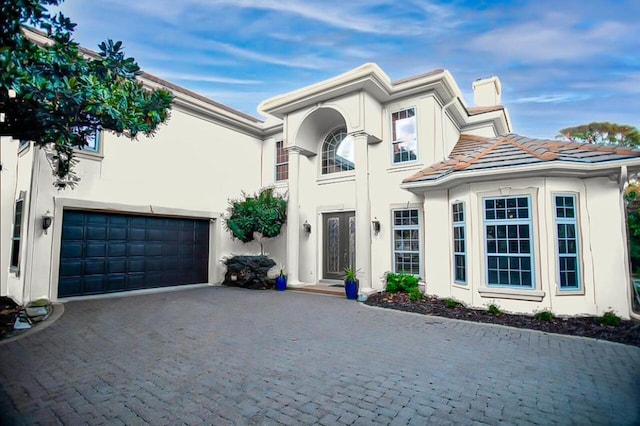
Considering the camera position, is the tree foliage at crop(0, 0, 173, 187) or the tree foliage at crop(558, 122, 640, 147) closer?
the tree foliage at crop(0, 0, 173, 187)

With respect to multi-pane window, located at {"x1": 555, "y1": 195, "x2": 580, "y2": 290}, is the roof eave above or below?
above

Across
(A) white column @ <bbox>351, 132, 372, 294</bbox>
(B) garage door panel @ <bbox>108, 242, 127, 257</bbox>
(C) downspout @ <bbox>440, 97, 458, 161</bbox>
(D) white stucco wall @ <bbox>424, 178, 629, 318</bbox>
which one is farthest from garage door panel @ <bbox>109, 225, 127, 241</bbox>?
(C) downspout @ <bbox>440, 97, 458, 161</bbox>

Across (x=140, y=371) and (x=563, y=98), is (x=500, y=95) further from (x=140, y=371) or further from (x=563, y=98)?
(x=140, y=371)

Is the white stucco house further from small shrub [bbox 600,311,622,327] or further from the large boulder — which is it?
the large boulder

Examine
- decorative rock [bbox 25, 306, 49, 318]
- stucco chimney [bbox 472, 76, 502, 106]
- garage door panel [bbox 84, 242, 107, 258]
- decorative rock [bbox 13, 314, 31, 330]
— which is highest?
stucco chimney [bbox 472, 76, 502, 106]

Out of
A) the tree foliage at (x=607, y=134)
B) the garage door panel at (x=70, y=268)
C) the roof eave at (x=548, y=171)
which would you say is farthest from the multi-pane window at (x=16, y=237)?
the tree foliage at (x=607, y=134)

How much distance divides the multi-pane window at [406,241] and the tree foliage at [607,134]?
16.9m

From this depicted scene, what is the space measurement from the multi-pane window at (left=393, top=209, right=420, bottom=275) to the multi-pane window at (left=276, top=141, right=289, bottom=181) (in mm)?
5004

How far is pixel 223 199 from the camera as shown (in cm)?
1223

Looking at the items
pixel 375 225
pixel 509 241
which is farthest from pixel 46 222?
pixel 509 241

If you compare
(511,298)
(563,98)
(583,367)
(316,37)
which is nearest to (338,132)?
(316,37)

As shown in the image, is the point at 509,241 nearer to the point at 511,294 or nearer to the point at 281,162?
the point at 511,294

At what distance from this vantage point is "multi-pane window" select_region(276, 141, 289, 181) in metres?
13.1

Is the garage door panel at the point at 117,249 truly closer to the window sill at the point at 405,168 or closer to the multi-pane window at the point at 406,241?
the multi-pane window at the point at 406,241
